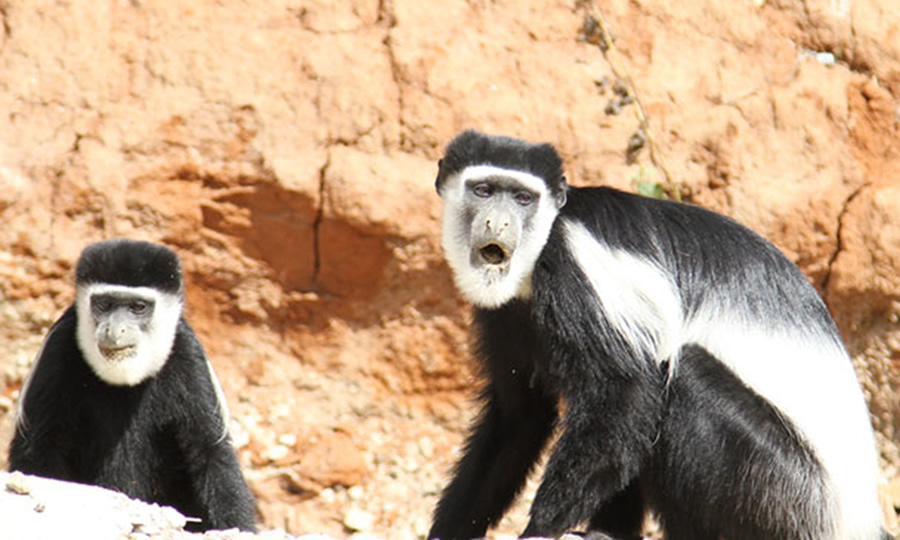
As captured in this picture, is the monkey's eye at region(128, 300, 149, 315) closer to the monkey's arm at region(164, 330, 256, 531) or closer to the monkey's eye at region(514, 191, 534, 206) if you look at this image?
the monkey's arm at region(164, 330, 256, 531)

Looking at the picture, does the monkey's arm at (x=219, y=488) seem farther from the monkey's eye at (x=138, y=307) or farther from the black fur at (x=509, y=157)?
the black fur at (x=509, y=157)

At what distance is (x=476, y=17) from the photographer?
7.08 meters

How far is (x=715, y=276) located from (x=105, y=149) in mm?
2900

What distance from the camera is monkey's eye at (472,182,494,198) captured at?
505 centimetres

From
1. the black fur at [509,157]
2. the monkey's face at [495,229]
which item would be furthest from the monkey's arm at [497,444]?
the black fur at [509,157]

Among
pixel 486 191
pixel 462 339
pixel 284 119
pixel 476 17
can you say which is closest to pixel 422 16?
pixel 476 17

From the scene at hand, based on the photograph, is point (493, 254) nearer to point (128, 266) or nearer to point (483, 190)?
point (483, 190)

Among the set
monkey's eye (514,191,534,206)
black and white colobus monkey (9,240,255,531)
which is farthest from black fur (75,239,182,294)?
monkey's eye (514,191,534,206)

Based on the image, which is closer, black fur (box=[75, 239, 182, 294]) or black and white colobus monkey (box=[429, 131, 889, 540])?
black and white colobus monkey (box=[429, 131, 889, 540])

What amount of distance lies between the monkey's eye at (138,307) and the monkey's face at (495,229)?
1.07 metres

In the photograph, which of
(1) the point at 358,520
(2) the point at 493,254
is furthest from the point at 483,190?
(1) the point at 358,520

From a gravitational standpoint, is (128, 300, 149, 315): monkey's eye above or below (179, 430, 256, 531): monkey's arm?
above

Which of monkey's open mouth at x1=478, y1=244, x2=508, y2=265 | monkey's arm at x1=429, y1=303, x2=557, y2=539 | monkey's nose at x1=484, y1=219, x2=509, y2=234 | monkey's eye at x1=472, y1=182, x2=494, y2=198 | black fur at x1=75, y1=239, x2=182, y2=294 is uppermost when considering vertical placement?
monkey's eye at x1=472, y1=182, x2=494, y2=198

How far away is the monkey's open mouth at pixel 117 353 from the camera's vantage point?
5148 mm
